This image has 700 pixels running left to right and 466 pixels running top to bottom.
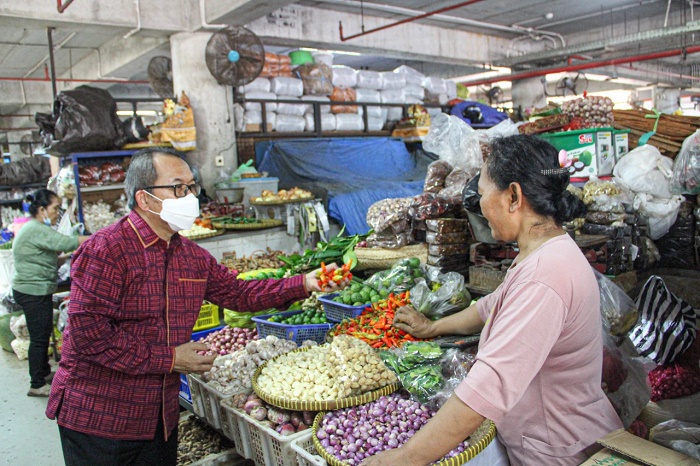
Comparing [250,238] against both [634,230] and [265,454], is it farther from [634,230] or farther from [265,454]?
[265,454]

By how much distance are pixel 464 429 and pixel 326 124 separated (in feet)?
27.4

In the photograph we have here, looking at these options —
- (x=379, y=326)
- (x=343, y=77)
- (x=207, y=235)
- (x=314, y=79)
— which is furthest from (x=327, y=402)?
(x=343, y=77)

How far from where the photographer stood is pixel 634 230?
13.5ft

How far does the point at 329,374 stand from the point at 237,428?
50cm

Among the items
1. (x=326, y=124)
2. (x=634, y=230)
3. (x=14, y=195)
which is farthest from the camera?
(x=14, y=195)

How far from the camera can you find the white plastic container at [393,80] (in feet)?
34.2

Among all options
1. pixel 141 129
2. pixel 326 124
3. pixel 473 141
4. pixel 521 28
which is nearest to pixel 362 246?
pixel 473 141

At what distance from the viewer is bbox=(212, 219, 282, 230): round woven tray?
638cm

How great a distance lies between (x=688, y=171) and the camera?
444 centimetres

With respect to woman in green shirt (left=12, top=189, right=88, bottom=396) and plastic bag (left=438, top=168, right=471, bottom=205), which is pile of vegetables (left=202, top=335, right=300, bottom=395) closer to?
plastic bag (left=438, top=168, right=471, bottom=205)

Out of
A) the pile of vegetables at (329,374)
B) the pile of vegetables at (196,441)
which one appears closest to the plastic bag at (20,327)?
the pile of vegetables at (196,441)

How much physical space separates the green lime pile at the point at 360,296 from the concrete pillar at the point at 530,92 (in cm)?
1264

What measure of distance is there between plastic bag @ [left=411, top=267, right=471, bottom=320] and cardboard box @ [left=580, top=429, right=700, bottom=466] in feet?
3.86

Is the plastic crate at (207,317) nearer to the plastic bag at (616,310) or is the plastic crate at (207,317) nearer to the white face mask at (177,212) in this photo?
the white face mask at (177,212)
